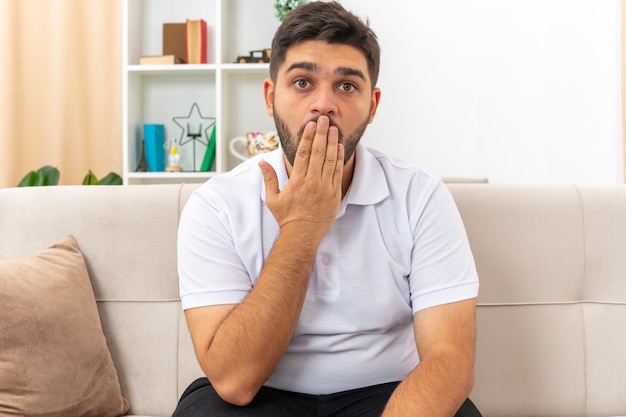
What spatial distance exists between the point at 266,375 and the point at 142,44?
2469mm

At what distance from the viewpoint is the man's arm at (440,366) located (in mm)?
1123

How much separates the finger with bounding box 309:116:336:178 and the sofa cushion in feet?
1.98

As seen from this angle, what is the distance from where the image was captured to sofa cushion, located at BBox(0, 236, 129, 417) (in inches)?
52.8

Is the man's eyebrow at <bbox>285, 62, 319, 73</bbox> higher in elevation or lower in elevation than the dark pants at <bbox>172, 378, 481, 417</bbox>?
higher

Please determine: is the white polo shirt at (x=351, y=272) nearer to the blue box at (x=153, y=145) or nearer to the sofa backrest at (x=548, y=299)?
the sofa backrest at (x=548, y=299)

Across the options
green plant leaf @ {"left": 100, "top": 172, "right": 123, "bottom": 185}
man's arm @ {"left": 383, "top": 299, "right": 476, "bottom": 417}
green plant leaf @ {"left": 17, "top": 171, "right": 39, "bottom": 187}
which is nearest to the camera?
man's arm @ {"left": 383, "top": 299, "right": 476, "bottom": 417}

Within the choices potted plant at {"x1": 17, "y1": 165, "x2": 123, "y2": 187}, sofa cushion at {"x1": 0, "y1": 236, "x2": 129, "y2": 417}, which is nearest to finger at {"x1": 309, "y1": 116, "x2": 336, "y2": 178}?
sofa cushion at {"x1": 0, "y1": 236, "x2": 129, "y2": 417}

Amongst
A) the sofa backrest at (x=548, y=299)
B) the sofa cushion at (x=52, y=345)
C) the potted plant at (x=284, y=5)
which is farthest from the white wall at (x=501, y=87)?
the sofa cushion at (x=52, y=345)

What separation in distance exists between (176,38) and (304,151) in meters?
2.07

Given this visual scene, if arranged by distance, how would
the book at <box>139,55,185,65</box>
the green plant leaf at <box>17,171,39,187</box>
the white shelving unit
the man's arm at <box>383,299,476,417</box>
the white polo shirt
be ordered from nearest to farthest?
the man's arm at <box>383,299,476,417</box> < the white polo shirt < the green plant leaf at <box>17,171,39,187</box> < the book at <box>139,55,185,65</box> < the white shelving unit

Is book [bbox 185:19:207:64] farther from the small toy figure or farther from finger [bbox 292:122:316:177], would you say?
finger [bbox 292:122:316:177]

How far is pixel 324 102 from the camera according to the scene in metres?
1.30

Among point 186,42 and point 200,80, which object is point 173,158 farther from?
point 186,42

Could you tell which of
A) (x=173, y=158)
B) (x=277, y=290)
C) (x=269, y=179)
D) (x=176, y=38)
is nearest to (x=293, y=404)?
(x=277, y=290)
